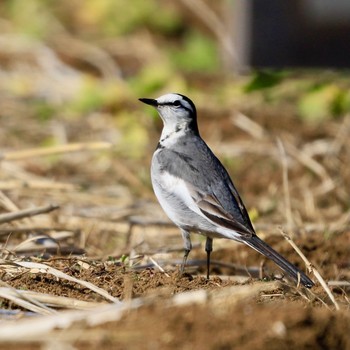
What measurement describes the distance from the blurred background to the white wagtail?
0.64 metres

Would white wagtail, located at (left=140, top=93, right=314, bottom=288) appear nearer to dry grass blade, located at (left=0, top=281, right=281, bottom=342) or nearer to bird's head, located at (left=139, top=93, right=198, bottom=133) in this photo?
bird's head, located at (left=139, top=93, right=198, bottom=133)

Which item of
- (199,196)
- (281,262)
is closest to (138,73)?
(199,196)

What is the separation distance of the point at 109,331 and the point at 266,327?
55 cm

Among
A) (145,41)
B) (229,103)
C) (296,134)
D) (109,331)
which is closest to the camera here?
(109,331)

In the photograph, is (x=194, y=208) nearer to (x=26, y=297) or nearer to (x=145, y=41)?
(x=26, y=297)

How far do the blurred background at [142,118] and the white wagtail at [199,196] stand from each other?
0.64 metres

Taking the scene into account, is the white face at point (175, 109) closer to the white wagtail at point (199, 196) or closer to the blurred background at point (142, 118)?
the white wagtail at point (199, 196)

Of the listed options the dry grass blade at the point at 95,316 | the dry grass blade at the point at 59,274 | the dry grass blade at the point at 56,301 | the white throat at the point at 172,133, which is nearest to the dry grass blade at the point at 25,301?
the dry grass blade at the point at 56,301

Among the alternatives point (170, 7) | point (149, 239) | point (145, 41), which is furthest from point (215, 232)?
point (170, 7)

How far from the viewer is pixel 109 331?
3.57 m

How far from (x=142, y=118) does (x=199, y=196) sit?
4857 millimetres

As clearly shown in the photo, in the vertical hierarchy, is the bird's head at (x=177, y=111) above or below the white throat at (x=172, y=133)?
above

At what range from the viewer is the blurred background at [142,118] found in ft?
24.8

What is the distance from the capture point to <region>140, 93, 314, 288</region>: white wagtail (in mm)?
5562
